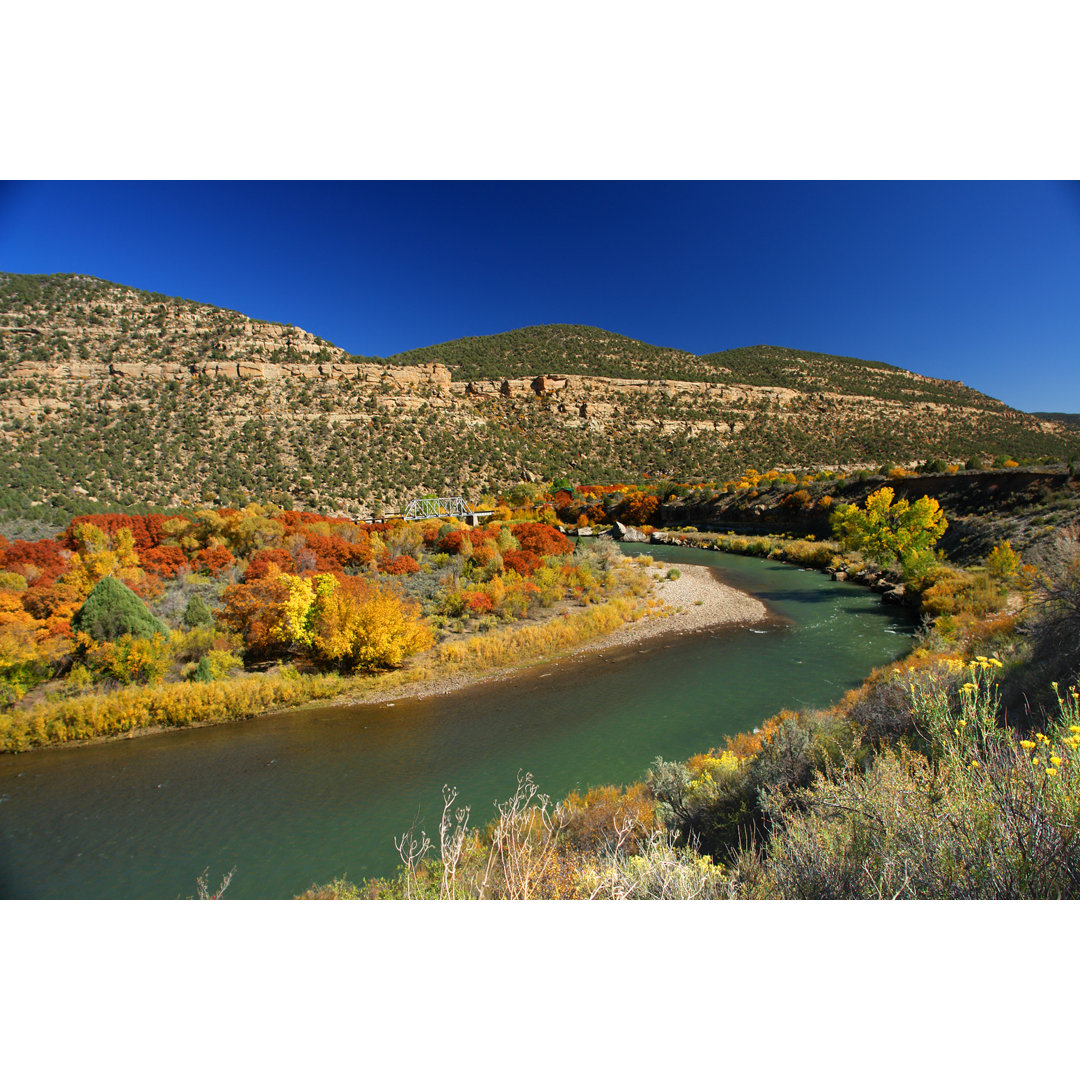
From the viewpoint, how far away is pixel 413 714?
29.1 ft

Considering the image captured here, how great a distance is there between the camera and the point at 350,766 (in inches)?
281

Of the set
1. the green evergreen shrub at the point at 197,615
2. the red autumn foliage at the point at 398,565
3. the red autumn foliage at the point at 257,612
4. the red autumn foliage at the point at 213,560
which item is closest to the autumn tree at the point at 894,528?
the red autumn foliage at the point at 398,565

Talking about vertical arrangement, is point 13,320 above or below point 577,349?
below

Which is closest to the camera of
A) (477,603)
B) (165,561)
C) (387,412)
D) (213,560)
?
(477,603)

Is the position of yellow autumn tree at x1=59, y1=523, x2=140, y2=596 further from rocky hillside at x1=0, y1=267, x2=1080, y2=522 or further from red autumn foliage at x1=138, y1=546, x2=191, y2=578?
rocky hillside at x1=0, y1=267, x2=1080, y2=522

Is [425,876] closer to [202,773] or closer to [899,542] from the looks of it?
[202,773]

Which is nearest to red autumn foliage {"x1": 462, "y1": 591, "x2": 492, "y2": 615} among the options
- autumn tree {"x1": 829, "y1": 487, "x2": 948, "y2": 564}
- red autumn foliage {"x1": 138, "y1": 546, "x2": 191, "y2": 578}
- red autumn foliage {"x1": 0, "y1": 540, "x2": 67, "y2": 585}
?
red autumn foliage {"x1": 138, "y1": 546, "x2": 191, "y2": 578}

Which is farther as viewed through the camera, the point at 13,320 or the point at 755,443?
the point at 755,443

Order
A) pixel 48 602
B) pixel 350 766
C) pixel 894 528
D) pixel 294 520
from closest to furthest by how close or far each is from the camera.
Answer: pixel 350 766 → pixel 48 602 → pixel 294 520 → pixel 894 528

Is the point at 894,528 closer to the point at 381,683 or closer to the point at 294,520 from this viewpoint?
the point at 381,683

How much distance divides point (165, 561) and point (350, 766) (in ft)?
35.1

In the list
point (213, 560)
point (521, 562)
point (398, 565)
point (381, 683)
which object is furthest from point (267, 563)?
point (521, 562)

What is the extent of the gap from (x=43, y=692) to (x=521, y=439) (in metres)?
40.1

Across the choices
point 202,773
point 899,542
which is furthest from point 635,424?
point 202,773
